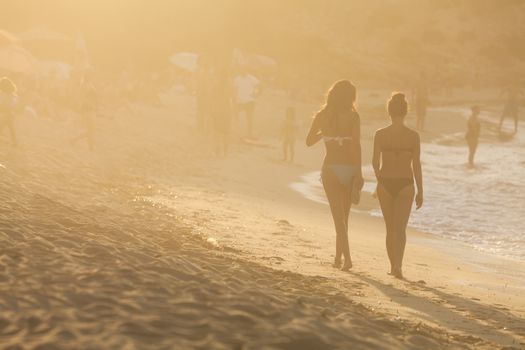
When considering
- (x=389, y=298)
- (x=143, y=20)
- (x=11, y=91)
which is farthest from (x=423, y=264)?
(x=143, y=20)

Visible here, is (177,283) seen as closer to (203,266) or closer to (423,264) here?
(203,266)

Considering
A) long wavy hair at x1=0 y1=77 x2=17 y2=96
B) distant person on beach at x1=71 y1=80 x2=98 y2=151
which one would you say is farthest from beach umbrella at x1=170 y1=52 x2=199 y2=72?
long wavy hair at x1=0 y1=77 x2=17 y2=96

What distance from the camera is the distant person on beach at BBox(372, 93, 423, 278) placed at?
6.55 meters

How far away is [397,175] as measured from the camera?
6582 millimetres

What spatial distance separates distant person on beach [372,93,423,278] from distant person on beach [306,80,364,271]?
0.20 meters

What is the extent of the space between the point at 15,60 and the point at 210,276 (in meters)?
18.8

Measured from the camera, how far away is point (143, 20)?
46.7 m

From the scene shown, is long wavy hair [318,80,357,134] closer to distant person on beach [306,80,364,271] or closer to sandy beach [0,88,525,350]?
distant person on beach [306,80,364,271]

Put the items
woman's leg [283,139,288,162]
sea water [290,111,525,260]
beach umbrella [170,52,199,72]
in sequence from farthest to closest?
beach umbrella [170,52,199,72] < woman's leg [283,139,288,162] < sea water [290,111,525,260]

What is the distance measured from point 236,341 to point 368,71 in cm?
5053

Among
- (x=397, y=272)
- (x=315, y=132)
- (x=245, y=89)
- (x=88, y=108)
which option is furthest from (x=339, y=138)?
(x=245, y=89)

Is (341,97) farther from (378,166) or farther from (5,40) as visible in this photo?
(5,40)

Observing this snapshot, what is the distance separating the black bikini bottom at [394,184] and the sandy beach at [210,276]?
73 centimetres

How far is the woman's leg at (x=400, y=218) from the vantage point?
21.4 ft
